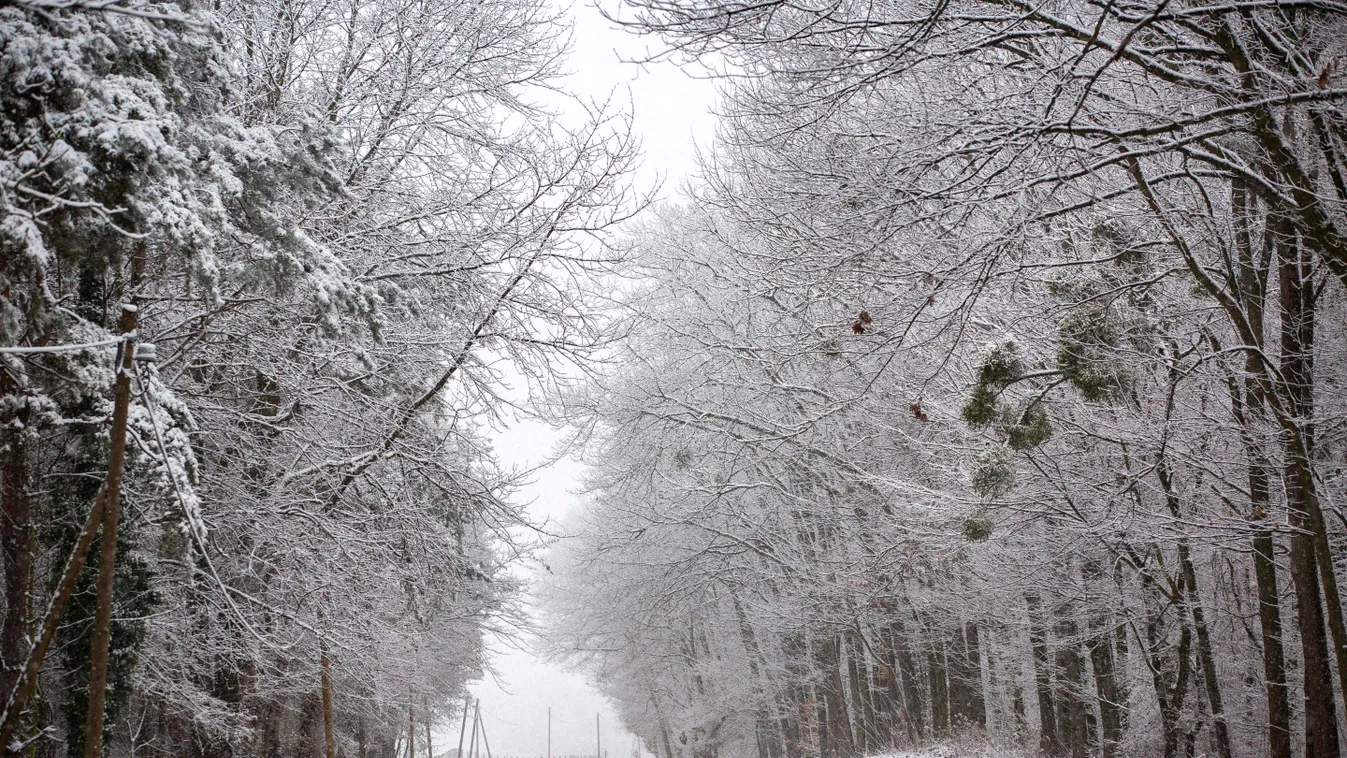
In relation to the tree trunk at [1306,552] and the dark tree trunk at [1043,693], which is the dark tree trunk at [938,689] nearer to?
the dark tree trunk at [1043,693]

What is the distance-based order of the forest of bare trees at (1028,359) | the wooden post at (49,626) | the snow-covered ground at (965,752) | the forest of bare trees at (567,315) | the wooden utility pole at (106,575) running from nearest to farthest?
the wooden utility pole at (106,575)
the wooden post at (49,626)
the forest of bare trees at (567,315)
the forest of bare trees at (1028,359)
the snow-covered ground at (965,752)

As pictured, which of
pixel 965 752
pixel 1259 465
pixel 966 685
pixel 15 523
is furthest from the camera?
pixel 966 685

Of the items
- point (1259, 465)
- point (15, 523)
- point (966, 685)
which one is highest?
point (15, 523)

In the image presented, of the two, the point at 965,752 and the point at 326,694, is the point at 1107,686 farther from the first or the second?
the point at 326,694

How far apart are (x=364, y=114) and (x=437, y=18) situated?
1.23 m

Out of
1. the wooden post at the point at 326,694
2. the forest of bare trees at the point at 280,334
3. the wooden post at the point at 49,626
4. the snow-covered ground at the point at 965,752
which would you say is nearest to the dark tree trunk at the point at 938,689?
the snow-covered ground at the point at 965,752

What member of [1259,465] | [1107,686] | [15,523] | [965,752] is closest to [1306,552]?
[1259,465]

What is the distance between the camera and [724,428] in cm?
1459

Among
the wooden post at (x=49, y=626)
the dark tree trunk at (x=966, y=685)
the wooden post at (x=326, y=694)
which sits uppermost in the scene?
the wooden post at (x=49, y=626)

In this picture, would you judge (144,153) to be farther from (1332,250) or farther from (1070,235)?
(1070,235)

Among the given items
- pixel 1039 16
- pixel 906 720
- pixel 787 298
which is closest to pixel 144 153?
pixel 1039 16

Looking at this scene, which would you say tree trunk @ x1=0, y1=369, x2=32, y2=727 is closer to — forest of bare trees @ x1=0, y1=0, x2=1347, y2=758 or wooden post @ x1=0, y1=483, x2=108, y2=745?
forest of bare trees @ x1=0, y1=0, x2=1347, y2=758

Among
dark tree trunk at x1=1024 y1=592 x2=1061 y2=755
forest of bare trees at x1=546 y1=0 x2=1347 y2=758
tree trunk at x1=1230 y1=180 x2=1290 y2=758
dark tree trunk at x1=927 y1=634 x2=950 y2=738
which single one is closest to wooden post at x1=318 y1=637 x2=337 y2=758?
forest of bare trees at x1=546 y1=0 x2=1347 y2=758

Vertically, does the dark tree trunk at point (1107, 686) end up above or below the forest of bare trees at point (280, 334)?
below
